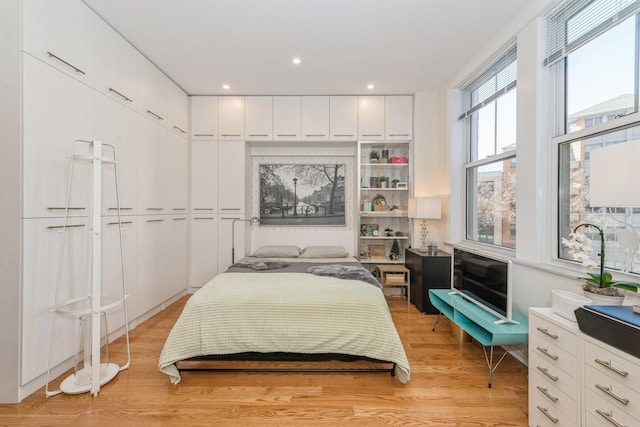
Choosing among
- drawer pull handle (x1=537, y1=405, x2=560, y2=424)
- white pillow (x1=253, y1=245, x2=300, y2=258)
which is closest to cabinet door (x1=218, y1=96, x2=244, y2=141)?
white pillow (x1=253, y1=245, x2=300, y2=258)

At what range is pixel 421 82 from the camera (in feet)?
12.2

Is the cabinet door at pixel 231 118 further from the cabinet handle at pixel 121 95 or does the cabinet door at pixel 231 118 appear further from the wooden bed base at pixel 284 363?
the wooden bed base at pixel 284 363

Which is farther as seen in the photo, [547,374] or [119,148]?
[119,148]

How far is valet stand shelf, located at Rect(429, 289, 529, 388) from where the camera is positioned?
2.01 meters

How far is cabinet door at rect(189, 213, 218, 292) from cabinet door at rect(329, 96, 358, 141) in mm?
2026

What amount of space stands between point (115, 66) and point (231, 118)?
1.55m

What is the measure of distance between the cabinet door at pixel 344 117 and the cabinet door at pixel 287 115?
0.46m

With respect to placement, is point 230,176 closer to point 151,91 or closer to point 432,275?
point 151,91

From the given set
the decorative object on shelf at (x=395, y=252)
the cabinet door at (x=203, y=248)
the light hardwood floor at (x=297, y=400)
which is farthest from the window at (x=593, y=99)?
the cabinet door at (x=203, y=248)

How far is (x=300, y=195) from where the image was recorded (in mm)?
4465

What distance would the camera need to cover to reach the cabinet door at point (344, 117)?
A: 4.10 m

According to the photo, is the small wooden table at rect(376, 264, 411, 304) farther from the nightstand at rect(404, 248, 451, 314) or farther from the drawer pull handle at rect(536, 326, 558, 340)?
the drawer pull handle at rect(536, 326, 558, 340)

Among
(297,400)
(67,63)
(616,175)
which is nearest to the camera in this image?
(616,175)

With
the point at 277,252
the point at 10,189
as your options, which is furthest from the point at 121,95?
the point at 277,252
